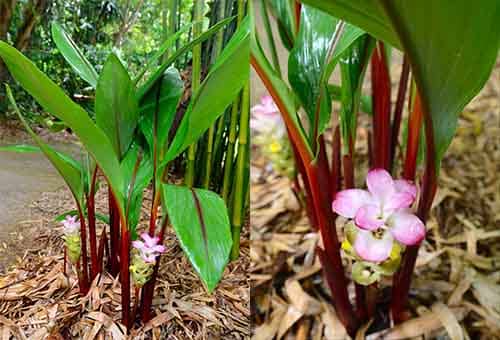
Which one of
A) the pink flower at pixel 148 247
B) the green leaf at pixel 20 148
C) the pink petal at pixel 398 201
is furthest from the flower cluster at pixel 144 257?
the pink petal at pixel 398 201

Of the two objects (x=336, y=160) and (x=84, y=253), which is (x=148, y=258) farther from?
(x=336, y=160)

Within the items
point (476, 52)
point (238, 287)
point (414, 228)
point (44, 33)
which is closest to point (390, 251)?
point (414, 228)

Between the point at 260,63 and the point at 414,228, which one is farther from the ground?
the point at 260,63

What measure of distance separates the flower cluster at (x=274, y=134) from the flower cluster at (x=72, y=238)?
0.20 m

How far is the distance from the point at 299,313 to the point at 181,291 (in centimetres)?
14

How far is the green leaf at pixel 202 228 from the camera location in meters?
0.35

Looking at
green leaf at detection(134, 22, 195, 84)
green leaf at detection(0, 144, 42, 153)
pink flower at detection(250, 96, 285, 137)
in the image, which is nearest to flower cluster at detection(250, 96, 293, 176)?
pink flower at detection(250, 96, 285, 137)

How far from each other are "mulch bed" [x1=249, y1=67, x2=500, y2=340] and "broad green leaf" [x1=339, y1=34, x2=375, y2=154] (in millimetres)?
140

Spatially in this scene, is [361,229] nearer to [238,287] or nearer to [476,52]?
[476,52]

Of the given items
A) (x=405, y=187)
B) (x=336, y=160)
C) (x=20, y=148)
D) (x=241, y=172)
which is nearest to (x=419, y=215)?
(x=405, y=187)

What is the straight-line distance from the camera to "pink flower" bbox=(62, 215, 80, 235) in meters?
0.43

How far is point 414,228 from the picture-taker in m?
0.27

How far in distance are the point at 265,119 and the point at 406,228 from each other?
0.21 metres

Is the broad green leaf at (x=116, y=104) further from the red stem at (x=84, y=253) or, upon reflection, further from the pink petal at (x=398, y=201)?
the pink petal at (x=398, y=201)
